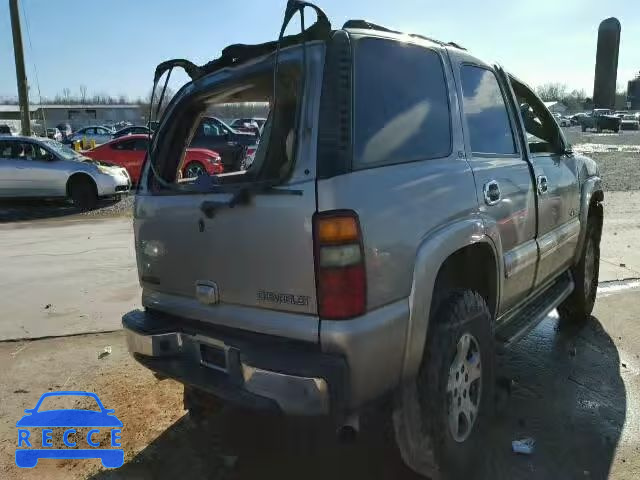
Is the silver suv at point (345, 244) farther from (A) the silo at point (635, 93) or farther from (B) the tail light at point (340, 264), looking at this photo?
(A) the silo at point (635, 93)

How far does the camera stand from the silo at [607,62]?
72.5 meters

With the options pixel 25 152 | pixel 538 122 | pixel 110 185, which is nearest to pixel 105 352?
pixel 538 122

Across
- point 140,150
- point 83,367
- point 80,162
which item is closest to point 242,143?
point 140,150

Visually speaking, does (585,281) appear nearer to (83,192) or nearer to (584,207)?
(584,207)

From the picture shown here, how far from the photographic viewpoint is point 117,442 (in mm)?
3266

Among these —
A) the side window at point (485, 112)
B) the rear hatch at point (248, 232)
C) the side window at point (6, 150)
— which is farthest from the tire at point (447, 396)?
the side window at point (6, 150)

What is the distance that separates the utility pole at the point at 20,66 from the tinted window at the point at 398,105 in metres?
19.2

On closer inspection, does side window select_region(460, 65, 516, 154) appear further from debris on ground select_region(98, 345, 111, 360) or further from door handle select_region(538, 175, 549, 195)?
debris on ground select_region(98, 345, 111, 360)

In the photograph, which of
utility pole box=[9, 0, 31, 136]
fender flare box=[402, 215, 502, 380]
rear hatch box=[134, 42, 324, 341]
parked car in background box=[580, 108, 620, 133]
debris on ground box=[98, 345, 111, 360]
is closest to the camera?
rear hatch box=[134, 42, 324, 341]

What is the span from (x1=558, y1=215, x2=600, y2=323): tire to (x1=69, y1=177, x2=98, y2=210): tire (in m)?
10.8

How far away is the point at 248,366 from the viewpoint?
2330 millimetres

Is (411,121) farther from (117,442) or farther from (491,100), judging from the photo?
(117,442)

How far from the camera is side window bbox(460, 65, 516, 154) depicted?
319 cm

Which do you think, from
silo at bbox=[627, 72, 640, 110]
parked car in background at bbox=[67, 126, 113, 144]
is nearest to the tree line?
silo at bbox=[627, 72, 640, 110]
